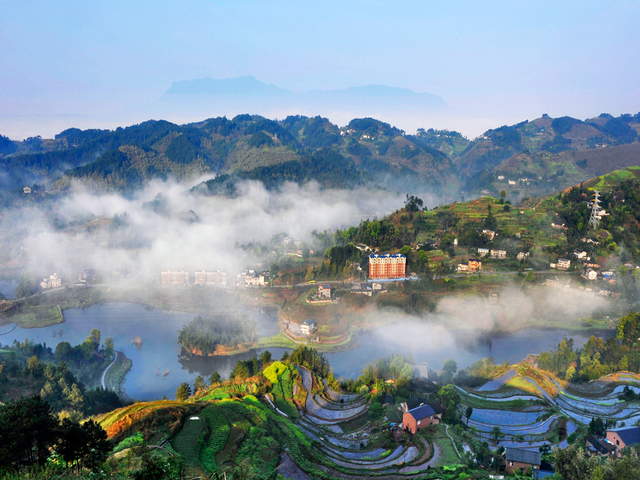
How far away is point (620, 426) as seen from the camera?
69.6ft

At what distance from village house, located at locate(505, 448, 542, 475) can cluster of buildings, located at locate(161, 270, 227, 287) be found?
42757mm

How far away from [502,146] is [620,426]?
480 ft

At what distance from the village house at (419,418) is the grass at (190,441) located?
9.58 metres

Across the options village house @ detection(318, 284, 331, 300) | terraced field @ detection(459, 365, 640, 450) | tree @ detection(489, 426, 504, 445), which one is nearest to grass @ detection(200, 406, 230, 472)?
terraced field @ detection(459, 365, 640, 450)

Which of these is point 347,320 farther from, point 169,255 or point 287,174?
point 287,174

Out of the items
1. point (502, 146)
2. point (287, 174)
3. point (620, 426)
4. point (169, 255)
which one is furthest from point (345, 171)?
point (620, 426)

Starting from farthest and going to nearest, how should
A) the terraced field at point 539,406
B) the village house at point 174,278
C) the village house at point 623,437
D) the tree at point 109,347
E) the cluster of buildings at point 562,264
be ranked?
the village house at point 174,278, the cluster of buildings at point 562,264, the tree at point 109,347, the terraced field at point 539,406, the village house at point 623,437

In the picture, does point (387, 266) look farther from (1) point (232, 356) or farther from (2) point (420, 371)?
(1) point (232, 356)

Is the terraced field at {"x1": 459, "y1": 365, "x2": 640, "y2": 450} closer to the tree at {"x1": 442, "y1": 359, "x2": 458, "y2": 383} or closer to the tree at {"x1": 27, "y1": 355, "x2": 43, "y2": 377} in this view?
the tree at {"x1": 442, "y1": 359, "x2": 458, "y2": 383}

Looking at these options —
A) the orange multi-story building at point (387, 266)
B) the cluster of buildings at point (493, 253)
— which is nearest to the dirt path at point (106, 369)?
the orange multi-story building at point (387, 266)

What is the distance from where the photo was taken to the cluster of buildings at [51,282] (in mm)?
55431

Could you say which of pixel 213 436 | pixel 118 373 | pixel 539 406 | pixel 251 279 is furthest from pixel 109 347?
pixel 539 406

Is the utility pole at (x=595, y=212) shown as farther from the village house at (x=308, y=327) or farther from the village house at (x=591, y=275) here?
the village house at (x=308, y=327)

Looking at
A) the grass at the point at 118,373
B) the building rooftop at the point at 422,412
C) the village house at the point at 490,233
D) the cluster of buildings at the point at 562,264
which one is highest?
the village house at the point at 490,233
